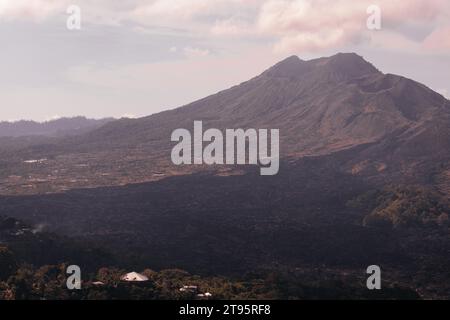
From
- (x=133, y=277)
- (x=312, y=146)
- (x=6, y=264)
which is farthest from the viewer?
(x=312, y=146)

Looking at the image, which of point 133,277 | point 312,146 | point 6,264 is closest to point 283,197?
point 312,146

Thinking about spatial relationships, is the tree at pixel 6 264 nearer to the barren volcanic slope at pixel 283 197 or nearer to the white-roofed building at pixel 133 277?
the white-roofed building at pixel 133 277

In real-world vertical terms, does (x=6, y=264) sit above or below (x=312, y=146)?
below

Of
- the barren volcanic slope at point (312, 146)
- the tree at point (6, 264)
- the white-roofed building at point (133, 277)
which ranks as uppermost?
the barren volcanic slope at point (312, 146)

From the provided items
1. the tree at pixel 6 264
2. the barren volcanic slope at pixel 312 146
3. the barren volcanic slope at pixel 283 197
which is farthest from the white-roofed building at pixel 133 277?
the barren volcanic slope at pixel 312 146

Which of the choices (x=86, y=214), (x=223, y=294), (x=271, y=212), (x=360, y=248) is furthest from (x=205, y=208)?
(x=223, y=294)

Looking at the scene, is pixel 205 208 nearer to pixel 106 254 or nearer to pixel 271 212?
pixel 271 212

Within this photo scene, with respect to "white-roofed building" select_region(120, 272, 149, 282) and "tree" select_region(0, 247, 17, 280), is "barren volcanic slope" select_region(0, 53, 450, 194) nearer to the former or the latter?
"tree" select_region(0, 247, 17, 280)

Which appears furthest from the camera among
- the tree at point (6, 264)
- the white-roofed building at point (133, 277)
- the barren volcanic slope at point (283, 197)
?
the barren volcanic slope at point (283, 197)

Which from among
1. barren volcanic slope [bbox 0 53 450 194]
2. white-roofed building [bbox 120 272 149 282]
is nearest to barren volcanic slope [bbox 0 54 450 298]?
barren volcanic slope [bbox 0 53 450 194]

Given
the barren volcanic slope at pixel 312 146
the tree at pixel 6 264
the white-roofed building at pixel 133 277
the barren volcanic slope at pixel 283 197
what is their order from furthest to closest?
the barren volcanic slope at pixel 312 146 → the barren volcanic slope at pixel 283 197 → the white-roofed building at pixel 133 277 → the tree at pixel 6 264

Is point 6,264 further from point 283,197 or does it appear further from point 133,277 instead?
point 283,197
